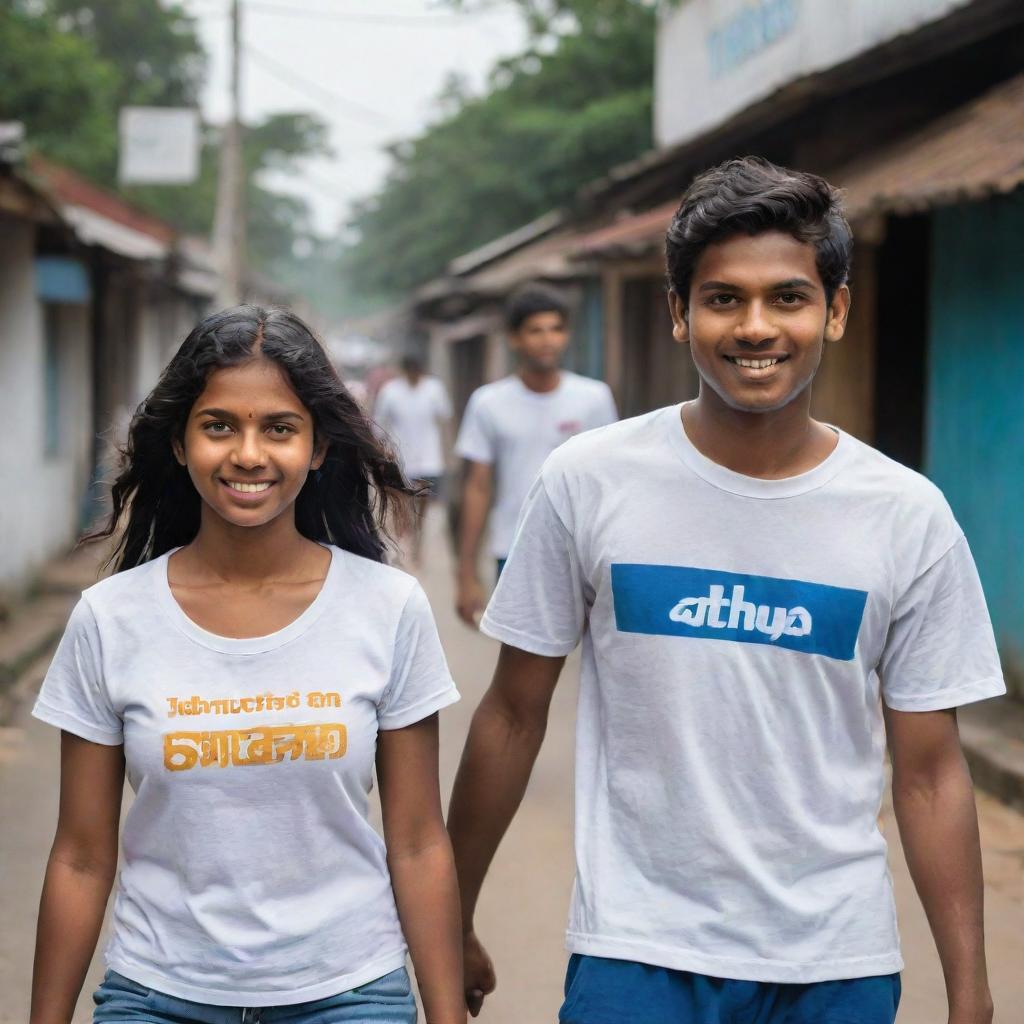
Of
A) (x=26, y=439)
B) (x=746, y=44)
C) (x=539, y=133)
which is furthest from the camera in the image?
(x=539, y=133)

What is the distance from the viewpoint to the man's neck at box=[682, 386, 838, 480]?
2559 millimetres

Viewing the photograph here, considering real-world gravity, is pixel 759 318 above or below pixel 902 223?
below

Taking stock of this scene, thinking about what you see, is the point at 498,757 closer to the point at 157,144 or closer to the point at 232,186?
the point at 157,144

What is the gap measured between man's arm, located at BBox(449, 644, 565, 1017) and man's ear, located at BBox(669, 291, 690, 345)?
56cm

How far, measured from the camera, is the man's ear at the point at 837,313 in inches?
102

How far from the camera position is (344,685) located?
2.45 meters

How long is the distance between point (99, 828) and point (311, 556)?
1.71 ft

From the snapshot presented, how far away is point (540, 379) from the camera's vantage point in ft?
22.7

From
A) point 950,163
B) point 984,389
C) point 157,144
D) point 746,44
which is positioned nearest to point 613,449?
point 950,163

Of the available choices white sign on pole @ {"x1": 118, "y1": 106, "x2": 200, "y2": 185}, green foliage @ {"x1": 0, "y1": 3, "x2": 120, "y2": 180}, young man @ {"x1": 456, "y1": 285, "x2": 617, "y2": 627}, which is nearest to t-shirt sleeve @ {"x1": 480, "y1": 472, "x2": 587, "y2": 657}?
young man @ {"x1": 456, "y1": 285, "x2": 617, "y2": 627}

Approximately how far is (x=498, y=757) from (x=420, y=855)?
29 centimetres

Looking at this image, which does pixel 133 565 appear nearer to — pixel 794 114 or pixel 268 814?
pixel 268 814

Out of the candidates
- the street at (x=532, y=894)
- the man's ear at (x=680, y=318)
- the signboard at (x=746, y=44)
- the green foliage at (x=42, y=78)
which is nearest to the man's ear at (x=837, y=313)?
the man's ear at (x=680, y=318)

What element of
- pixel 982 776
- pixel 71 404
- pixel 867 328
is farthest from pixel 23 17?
pixel 982 776
